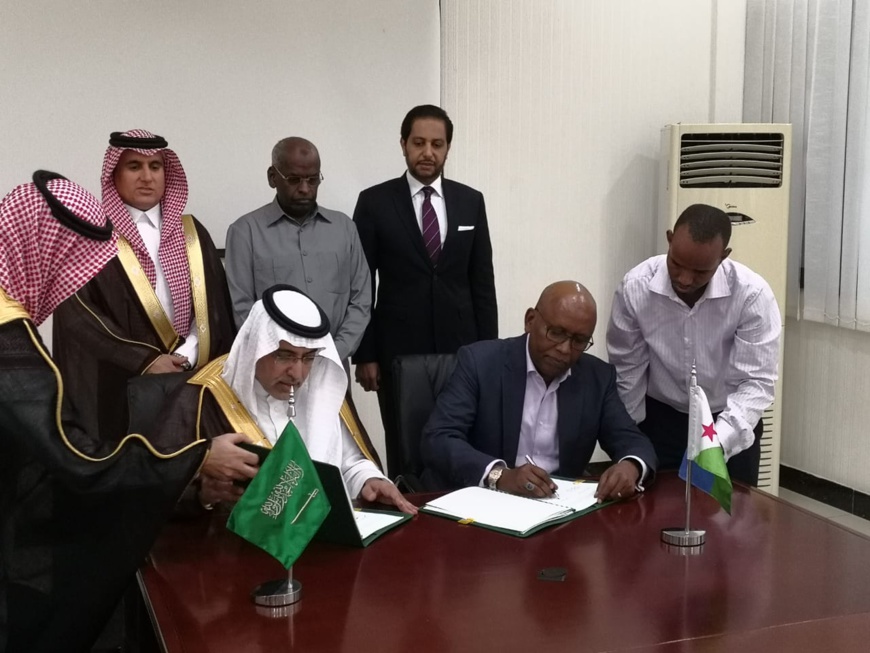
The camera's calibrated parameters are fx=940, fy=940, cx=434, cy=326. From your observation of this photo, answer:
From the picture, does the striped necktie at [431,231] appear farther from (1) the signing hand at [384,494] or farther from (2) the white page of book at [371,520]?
(2) the white page of book at [371,520]

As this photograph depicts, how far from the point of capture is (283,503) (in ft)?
6.11

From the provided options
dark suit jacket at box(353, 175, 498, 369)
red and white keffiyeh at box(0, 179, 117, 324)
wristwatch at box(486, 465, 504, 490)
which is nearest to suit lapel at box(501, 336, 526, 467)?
wristwatch at box(486, 465, 504, 490)

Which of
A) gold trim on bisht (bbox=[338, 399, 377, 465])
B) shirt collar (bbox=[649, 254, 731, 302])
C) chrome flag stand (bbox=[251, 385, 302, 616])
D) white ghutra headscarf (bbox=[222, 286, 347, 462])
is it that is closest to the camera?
chrome flag stand (bbox=[251, 385, 302, 616])

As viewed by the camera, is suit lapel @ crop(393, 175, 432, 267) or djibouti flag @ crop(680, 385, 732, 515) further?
suit lapel @ crop(393, 175, 432, 267)

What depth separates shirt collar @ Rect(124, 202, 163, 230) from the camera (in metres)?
3.36

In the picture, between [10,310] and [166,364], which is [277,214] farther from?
[10,310]

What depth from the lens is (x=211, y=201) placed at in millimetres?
4418

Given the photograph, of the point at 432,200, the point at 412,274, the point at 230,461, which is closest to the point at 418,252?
the point at 412,274

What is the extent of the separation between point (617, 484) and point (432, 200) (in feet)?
5.70

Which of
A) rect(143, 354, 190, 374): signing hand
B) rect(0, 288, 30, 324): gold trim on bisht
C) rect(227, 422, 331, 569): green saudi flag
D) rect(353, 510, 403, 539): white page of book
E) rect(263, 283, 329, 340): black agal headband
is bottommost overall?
rect(353, 510, 403, 539): white page of book

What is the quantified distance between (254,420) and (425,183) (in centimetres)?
163

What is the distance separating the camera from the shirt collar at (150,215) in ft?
11.0

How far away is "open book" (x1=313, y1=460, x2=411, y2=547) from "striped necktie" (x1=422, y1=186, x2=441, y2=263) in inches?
65.5

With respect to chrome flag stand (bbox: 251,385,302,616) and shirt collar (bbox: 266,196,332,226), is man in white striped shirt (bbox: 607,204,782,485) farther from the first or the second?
chrome flag stand (bbox: 251,385,302,616)
